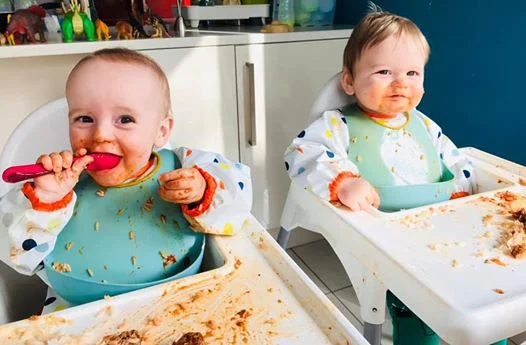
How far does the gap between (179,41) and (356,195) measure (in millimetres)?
729

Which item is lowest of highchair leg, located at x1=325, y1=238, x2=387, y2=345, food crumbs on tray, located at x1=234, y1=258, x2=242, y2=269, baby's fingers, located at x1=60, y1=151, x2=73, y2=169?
highchair leg, located at x1=325, y1=238, x2=387, y2=345

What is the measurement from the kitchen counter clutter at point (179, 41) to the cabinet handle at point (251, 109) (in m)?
0.09

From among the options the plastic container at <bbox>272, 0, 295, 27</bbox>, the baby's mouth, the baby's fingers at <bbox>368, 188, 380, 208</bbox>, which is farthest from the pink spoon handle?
the plastic container at <bbox>272, 0, 295, 27</bbox>

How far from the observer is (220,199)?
2.38 ft

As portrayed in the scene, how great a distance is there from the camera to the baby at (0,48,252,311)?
2.15 feet

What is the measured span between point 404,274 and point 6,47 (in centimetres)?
104

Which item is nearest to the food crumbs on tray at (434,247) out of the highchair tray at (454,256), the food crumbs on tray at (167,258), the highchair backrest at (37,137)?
the highchair tray at (454,256)

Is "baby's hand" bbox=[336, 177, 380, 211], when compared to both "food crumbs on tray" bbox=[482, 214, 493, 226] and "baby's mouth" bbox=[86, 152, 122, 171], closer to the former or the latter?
"food crumbs on tray" bbox=[482, 214, 493, 226]

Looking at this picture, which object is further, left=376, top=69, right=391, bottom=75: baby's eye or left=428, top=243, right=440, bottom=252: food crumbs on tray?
left=376, top=69, right=391, bottom=75: baby's eye

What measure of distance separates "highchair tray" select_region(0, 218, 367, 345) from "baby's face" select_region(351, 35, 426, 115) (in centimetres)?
49

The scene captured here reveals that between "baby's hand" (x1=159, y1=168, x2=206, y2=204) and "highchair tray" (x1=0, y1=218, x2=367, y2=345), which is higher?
"baby's hand" (x1=159, y1=168, x2=206, y2=204)

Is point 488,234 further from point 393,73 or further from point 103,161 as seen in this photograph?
point 103,161

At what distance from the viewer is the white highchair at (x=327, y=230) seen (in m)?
0.77

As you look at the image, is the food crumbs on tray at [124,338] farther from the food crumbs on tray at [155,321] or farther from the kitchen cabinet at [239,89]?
the kitchen cabinet at [239,89]
